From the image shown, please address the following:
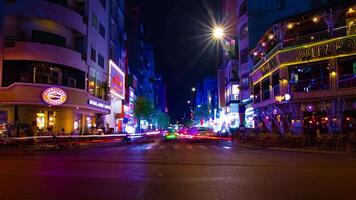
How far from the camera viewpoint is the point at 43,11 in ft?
124

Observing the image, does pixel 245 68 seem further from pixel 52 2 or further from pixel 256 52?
pixel 52 2

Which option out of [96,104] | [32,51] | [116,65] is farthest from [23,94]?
[116,65]

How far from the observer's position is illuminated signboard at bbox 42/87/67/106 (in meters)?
37.2

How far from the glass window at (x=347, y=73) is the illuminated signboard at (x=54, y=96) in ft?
84.3

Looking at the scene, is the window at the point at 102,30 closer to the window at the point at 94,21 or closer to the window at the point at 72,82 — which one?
the window at the point at 94,21

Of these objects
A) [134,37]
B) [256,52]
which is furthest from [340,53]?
[134,37]

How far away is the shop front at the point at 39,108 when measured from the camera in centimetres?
3631

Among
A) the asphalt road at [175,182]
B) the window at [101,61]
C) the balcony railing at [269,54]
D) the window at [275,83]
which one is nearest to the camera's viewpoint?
the asphalt road at [175,182]

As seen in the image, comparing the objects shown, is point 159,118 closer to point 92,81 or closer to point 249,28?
point 249,28

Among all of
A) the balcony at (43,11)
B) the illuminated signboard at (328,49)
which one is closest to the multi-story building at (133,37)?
the balcony at (43,11)

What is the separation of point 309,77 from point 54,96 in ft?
79.8

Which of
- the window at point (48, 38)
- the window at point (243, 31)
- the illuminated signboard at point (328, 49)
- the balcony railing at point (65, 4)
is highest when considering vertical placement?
the window at point (243, 31)

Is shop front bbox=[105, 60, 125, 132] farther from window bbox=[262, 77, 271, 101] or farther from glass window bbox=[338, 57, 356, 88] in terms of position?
glass window bbox=[338, 57, 356, 88]

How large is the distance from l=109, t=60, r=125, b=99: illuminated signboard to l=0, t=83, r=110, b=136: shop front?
16753 millimetres
